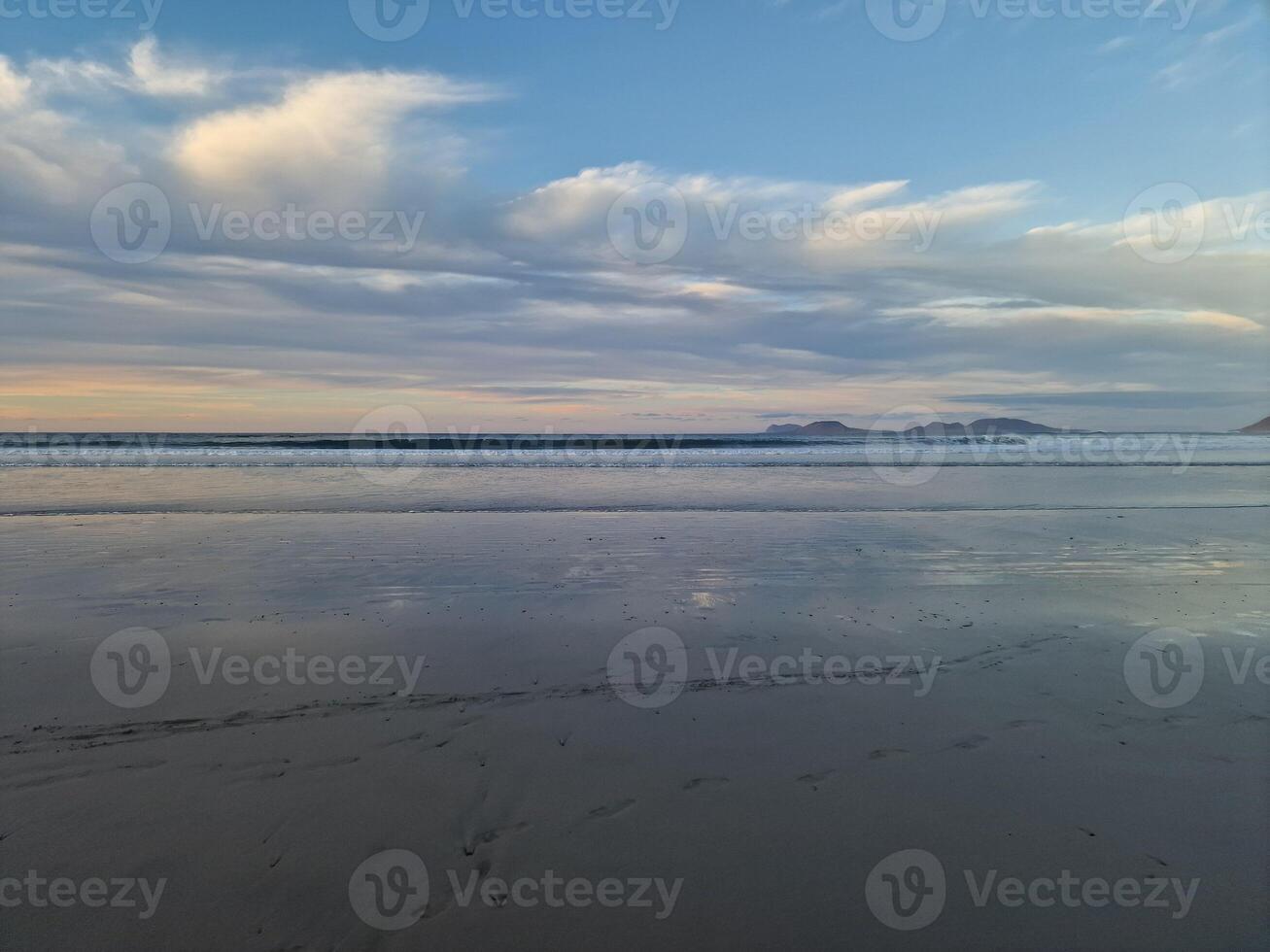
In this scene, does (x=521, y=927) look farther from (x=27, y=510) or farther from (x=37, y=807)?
(x=27, y=510)

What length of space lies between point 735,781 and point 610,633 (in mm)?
3243

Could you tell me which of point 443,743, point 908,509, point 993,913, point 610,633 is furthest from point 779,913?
point 908,509

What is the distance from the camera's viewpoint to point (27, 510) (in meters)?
17.0
